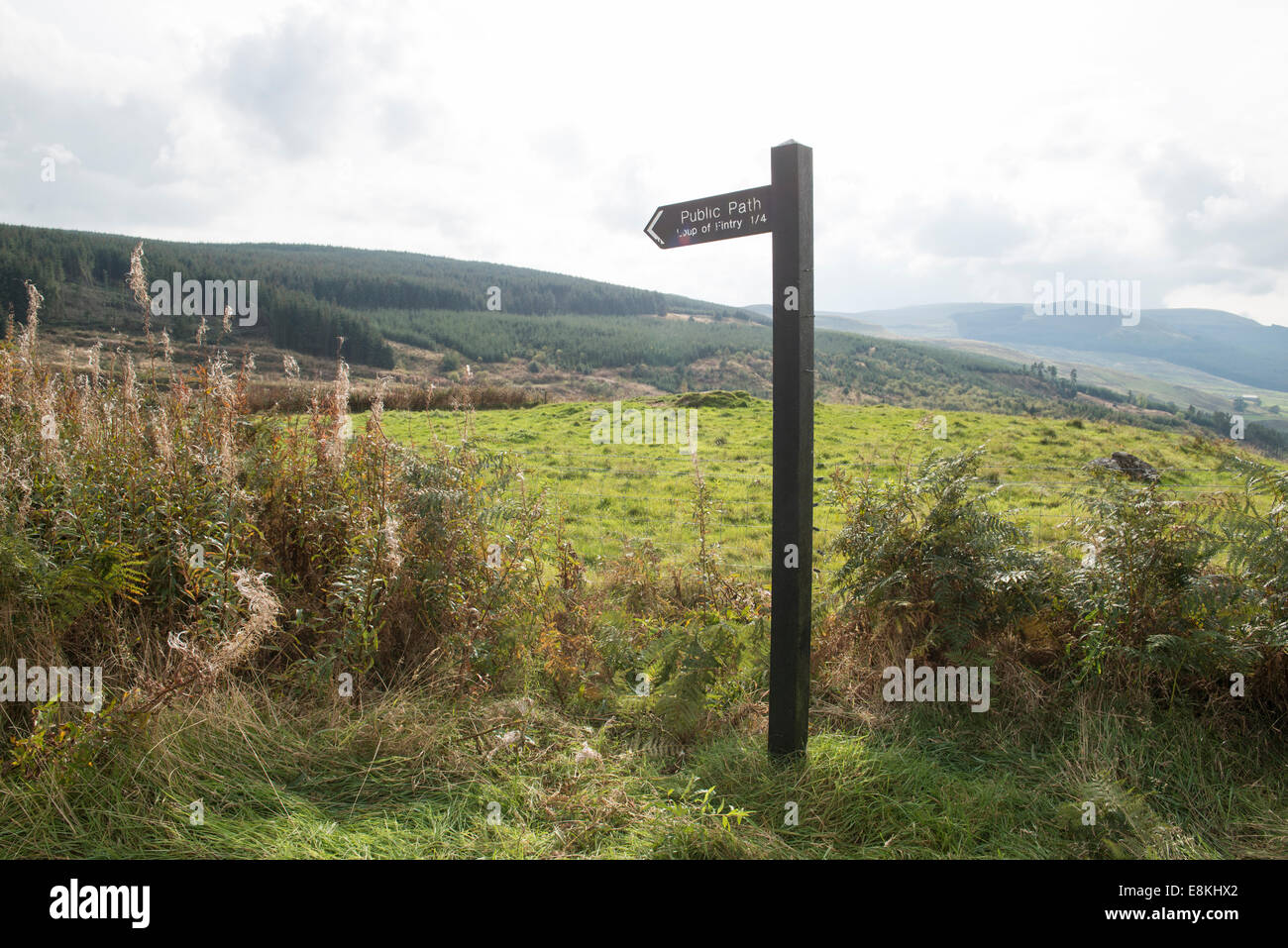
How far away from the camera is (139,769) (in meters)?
3.42

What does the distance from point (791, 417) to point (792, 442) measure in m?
0.13

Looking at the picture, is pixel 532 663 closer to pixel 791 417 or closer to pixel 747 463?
pixel 791 417

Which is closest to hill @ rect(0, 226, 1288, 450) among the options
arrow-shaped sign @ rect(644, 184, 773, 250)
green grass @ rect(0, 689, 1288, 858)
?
green grass @ rect(0, 689, 1288, 858)

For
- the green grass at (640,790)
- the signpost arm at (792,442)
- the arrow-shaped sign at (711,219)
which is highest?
the arrow-shaped sign at (711,219)

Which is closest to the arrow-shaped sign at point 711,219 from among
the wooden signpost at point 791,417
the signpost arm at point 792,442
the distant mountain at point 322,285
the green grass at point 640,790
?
the wooden signpost at point 791,417

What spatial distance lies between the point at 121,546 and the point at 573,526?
5885 mm

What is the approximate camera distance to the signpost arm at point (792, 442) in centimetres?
365

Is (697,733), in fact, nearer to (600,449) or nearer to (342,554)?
(342,554)

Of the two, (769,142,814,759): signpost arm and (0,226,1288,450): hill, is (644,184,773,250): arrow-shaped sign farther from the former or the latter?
(0,226,1288,450): hill

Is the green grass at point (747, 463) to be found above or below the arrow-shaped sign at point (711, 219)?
below

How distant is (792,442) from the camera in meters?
3.71

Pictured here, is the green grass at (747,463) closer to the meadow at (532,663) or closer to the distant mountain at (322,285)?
the meadow at (532,663)

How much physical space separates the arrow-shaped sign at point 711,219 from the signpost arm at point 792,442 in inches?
4.9

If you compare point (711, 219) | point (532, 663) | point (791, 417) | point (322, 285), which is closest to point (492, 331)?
point (322, 285)
